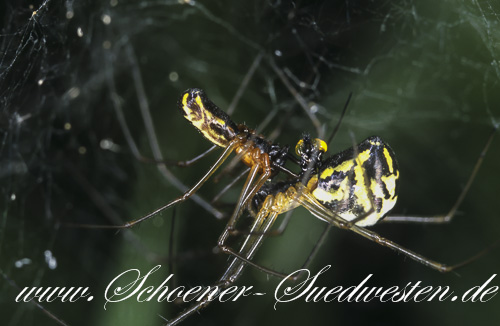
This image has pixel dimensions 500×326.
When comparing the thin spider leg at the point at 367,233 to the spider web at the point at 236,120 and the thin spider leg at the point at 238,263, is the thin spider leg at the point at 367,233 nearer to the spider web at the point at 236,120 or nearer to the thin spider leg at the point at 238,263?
the thin spider leg at the point at 238,263

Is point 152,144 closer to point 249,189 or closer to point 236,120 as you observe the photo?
point 236,120

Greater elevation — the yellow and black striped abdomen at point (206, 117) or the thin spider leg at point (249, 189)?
the yellow and black striped abdomen at point (206, 117)

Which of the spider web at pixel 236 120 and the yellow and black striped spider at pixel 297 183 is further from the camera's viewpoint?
the spider web at pixel 236 120

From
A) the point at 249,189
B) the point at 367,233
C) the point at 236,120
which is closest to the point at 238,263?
the point at 249,189

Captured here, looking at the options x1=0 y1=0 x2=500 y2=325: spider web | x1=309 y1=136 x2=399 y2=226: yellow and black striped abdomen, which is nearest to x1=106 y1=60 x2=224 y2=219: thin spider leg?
x1=0 y1=0 x2=500 y2=325: spider web

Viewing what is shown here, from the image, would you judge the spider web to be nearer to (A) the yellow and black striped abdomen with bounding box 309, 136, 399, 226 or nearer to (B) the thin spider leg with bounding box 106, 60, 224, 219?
(B) the thin spider leg with bounding box 106, 60, 224, 219

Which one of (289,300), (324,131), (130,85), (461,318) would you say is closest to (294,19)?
(324,131)

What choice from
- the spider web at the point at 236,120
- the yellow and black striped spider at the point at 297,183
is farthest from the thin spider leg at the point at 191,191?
the spider web at the point at 236,120
